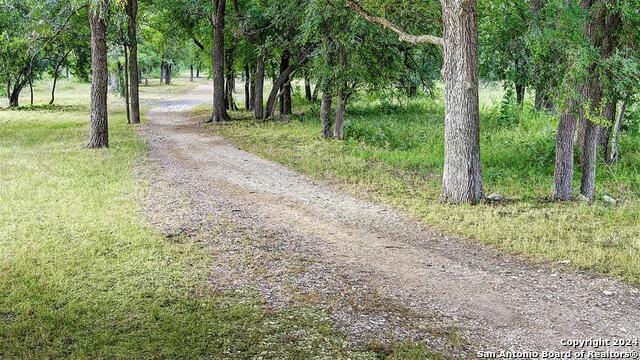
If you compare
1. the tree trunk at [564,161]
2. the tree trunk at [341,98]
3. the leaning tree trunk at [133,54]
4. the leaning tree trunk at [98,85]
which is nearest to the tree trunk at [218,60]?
the leaning tree trunk at [133,54]

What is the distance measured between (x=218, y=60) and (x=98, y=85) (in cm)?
788

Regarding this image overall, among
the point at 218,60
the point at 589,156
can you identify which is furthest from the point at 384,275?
the point at 218,60

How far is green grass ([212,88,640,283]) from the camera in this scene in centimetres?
796

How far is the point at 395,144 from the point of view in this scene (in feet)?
58.9

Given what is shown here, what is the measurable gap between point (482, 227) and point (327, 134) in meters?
10.6

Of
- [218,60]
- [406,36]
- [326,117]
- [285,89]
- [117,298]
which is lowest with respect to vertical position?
[117,298]

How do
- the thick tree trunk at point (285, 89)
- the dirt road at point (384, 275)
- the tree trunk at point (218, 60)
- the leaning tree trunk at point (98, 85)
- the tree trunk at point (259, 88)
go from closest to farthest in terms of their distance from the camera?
the dirt road at point (384, 275), the leaning tree trunk at point (98, 85), the tree trunk at point (218, 60), the thick tree trunk at point (285, 89), the tree trunk at point (259, 88)

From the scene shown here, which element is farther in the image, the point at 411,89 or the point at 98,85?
the point at 411,89

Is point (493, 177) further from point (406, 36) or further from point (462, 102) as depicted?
point (406, 36)

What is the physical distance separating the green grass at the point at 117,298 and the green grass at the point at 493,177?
3.64 m

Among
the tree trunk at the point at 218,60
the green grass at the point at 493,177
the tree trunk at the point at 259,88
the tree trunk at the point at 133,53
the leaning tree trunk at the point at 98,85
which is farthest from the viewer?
the tree trunk at the point at 259,88

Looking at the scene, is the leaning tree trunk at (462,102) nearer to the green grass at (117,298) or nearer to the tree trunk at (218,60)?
the green grass at (117,298)

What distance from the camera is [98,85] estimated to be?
665 inches

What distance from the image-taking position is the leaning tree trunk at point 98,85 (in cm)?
1659
